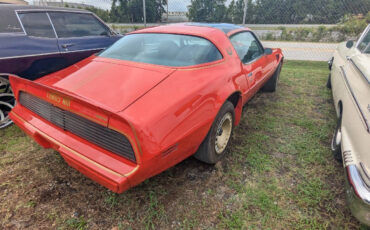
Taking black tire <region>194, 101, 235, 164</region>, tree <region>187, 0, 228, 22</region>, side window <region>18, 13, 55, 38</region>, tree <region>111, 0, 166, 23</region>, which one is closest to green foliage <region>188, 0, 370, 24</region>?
tree <region>187, 0, 228, 22</region>

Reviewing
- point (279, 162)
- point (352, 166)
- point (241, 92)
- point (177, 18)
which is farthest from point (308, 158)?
point (177, 18)

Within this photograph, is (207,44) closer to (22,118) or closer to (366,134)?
(366,134)

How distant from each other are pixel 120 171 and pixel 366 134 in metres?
1.83

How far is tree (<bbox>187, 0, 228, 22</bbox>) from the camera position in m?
8.55

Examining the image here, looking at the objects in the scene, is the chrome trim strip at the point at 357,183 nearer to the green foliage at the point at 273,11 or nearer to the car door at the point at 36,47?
the car door at the point at 36,47

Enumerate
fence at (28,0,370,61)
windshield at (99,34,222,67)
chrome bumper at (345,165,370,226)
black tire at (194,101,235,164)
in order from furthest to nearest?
fence at (28,0,370,61) → windshield at (99,34,222,67) → black tire at (194,101,235,164) → chrome bumper at (345,165,370,226)

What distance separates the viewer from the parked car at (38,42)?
2.98m

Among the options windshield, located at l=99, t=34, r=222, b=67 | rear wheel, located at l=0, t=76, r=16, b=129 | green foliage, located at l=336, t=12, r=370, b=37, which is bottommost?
rear wheel, located at l=0, t=76, r=16, b=129

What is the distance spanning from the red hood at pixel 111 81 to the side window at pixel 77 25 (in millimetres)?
1993

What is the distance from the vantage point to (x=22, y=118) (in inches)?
83.6

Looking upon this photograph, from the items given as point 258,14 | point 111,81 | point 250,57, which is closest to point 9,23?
Result: point 111,81

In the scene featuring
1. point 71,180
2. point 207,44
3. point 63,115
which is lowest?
point 71,180

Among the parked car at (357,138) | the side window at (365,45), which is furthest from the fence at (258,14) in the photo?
the parked car at (357,138)

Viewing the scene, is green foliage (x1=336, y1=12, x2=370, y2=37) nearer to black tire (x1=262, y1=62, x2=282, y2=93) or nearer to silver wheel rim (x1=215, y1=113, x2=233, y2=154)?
black tire (x1=262, y1=62, x2=282, y2=93)
